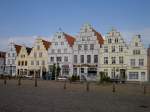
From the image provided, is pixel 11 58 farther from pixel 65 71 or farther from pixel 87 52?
pixel 87 52

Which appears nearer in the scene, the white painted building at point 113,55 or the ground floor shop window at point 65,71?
the white painted building at point 113,55

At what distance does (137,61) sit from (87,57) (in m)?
12.9

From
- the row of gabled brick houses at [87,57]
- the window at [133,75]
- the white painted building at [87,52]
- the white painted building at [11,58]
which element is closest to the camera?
the window at [133,75]

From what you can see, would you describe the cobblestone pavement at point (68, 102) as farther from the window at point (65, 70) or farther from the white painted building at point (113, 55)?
the window at point (65, 70)

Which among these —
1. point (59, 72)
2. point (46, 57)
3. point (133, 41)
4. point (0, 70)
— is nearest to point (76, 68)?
point (59, 72)

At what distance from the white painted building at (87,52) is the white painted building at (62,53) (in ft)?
5.36

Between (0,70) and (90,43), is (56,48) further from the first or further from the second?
(0,70)

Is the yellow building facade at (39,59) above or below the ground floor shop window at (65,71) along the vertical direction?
above

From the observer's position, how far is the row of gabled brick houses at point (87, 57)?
61.3m

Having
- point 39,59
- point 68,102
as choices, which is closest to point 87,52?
point 39,59

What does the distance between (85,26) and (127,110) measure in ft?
184

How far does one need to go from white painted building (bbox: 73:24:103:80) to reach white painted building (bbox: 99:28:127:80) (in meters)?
1.75

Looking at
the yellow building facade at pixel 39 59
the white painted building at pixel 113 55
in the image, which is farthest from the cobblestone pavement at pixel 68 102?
the yellow building facade at pixel 39 59

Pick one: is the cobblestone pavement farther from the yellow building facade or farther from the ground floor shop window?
the yellow building facade
